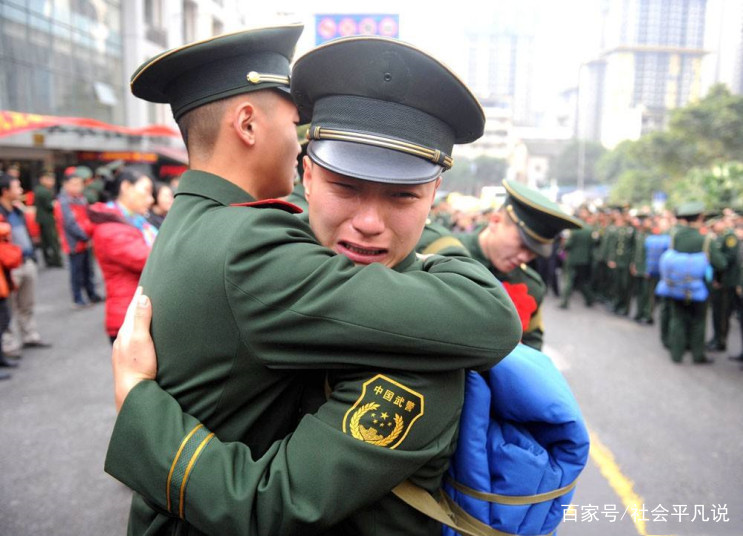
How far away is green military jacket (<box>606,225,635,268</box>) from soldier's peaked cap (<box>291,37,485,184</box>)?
10643 millimetres

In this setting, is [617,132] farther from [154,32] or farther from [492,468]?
[492,468]

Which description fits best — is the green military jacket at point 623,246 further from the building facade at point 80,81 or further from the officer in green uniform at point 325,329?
the officer in green uniform at point 325,329

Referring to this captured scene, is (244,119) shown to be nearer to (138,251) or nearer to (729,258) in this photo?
(138,251)

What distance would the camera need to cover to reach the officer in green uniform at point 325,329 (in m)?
1.13

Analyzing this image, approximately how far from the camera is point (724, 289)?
26.4 feet

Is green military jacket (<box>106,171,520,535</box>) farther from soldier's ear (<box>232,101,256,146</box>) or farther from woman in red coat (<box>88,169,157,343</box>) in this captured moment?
woman in red coat (<box>88,169,157,343</box>)

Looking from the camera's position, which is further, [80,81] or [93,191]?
[80,81]

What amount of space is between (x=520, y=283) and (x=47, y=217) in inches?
501

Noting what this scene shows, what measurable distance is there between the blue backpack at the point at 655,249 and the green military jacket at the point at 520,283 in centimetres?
687

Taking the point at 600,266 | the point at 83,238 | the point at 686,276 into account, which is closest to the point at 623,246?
the point at 600,266

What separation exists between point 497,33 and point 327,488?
147 meters

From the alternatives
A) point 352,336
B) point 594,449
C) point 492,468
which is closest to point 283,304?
point 352,336

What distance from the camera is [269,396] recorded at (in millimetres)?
1294

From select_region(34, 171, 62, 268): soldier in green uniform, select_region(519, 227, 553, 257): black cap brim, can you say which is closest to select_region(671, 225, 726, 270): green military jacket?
select_region(519, 227, 553, 257): black cap brim
